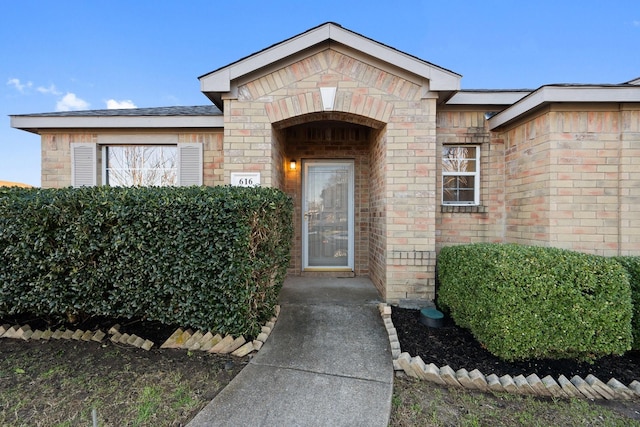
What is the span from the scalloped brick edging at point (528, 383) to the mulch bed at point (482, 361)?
14 cm

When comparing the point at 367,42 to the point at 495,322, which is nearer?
the point at 495,322

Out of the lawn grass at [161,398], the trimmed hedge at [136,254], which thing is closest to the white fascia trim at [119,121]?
the trimmed hedge at [136,254]

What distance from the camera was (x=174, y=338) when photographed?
11.0ft

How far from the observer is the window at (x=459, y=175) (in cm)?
538

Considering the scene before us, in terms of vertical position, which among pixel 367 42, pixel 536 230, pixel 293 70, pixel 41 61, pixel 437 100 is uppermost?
pixel 41 61

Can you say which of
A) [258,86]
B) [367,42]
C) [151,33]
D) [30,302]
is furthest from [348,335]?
[151,33]

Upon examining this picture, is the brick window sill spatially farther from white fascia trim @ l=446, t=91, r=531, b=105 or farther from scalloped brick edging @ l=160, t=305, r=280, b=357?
scalloped brick edging @ l=160, t=305, r=280, b=357

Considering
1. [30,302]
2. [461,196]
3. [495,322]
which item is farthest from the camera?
[461,196]

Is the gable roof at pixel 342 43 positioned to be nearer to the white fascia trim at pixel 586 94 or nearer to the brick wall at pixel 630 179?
the white fascia trim at pixel 586 94

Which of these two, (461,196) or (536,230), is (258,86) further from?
(536,230)

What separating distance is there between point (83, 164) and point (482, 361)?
7.30m

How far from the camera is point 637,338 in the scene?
325cm

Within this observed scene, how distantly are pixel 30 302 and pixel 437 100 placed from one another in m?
6.26

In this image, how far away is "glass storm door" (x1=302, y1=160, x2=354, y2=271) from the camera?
623 centimetres
